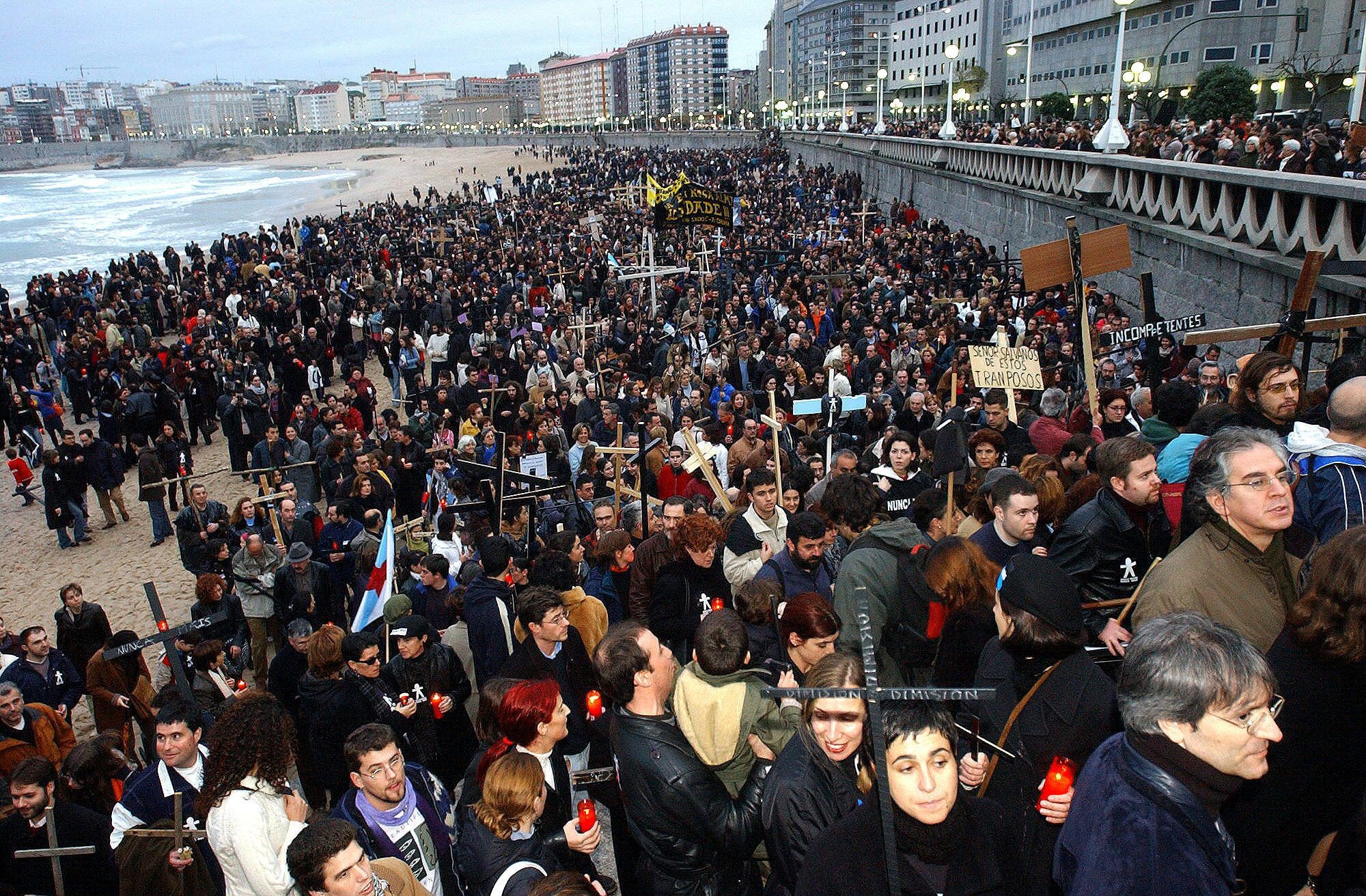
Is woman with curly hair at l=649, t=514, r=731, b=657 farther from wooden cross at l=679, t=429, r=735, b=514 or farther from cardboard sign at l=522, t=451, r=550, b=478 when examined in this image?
cardboard sign at l=522, t=451, r=550, b=478

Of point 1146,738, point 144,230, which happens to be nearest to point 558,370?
point 1146,738

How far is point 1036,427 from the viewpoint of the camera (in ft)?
22.2

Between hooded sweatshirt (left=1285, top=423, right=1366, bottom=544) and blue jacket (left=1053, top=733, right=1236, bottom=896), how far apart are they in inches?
64.1

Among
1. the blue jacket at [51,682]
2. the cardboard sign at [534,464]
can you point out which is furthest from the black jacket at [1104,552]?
the blue jacket at [51,682]

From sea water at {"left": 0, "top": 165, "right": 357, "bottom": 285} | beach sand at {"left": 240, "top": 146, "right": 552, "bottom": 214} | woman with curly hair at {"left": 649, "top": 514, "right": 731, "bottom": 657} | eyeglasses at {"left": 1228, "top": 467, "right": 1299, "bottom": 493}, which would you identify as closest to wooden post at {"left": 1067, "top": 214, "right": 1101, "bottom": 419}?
woman with curly hair at {"left": 649, "top": 514, "right": 731, "bottom": 657}

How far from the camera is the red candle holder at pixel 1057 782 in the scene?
2.34 meters

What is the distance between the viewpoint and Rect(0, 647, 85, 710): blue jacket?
550 cm

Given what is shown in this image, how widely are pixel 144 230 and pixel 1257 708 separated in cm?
7930

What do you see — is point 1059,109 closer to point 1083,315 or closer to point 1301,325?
point 1083,315

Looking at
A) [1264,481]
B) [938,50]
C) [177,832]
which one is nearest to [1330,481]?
[1264,481]

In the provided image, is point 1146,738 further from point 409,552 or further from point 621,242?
point 621,242

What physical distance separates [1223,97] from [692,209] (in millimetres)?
31513

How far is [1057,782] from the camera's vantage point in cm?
235

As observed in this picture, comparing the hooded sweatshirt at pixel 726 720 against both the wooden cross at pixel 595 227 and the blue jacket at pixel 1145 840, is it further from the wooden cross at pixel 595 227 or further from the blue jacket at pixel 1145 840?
the wooden cross at pixel 595 227
